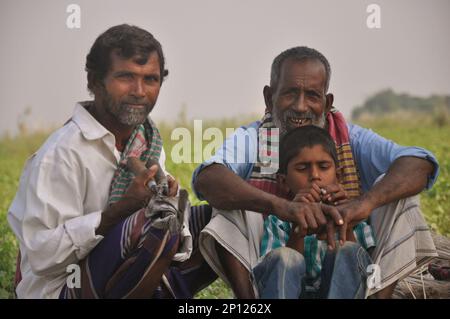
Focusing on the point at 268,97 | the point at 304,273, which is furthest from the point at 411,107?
the point at 304,273

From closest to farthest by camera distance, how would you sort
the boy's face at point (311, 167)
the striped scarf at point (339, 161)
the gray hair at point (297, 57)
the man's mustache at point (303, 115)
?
1. the boy's face at point (311, 167)
2. the striped scarf at point (339, 161)
3. the man's mustache at point (303, 115)
4. the gray hair at point (297, 57)

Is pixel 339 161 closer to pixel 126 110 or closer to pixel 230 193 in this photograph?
pixel 230 193

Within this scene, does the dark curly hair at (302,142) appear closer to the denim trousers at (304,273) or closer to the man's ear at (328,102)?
the man's ear at (328,102)

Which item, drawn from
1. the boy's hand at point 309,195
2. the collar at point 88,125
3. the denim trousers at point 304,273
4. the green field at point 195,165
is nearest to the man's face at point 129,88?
the collar at point 88,125

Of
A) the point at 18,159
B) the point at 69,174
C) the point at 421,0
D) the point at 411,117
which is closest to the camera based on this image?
the point at 69,174

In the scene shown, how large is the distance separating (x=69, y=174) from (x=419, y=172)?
5.49ft

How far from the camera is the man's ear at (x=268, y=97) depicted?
440cm

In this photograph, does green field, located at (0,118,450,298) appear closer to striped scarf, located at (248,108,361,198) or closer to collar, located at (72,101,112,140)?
striped scarf, located at (248,108,361,198)

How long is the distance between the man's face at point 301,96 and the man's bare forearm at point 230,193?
1.86 ft

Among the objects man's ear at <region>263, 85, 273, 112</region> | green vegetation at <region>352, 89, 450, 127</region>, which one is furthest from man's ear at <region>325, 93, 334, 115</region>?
green vegetation at <region>352, 89, 450, 127</region>

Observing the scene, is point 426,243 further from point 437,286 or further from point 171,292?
point 171,292

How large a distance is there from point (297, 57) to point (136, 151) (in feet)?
3.34
